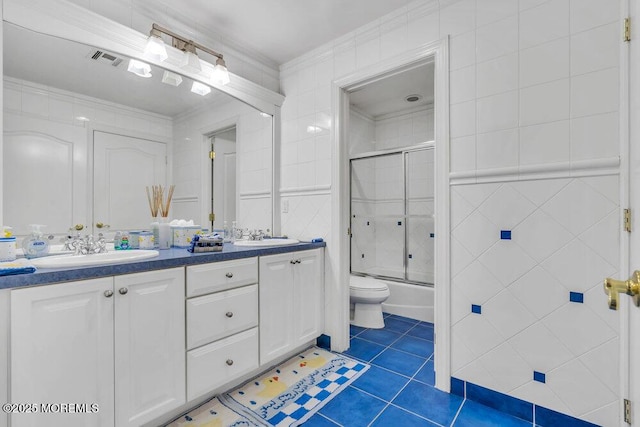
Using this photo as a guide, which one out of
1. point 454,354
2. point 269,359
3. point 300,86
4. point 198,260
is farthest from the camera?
point 300,86

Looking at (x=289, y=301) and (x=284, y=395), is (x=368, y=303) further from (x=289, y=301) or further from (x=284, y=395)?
(x=284, y=395)

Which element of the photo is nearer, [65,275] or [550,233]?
[65,275]

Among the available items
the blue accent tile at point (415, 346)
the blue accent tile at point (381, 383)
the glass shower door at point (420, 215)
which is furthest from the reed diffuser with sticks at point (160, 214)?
the glass shower door at point (420, 215)

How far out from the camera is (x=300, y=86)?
252cm

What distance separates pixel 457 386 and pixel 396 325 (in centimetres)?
109

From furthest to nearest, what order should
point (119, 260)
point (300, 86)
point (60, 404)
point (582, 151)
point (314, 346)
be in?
1. point (300, 86)
2. point (314, 346)
3. point (582, 151)
4. point (119, 260)
5. point (60, 404)

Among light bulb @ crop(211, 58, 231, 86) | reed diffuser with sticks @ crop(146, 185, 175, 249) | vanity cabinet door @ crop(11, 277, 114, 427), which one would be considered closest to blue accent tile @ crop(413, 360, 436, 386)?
vanity cabinet door @ crop(11, 277, 114, 427)

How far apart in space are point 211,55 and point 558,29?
206 cm

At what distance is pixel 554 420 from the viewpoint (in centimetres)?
145

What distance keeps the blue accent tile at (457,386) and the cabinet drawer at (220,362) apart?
1.15m

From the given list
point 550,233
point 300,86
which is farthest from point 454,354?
point 300,86

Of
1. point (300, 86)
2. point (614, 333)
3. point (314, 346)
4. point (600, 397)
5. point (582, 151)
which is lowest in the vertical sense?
Result: point (314, 346)

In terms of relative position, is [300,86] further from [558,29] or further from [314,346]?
[314,346]

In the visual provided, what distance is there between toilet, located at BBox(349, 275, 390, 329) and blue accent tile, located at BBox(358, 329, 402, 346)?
0.28 ft
